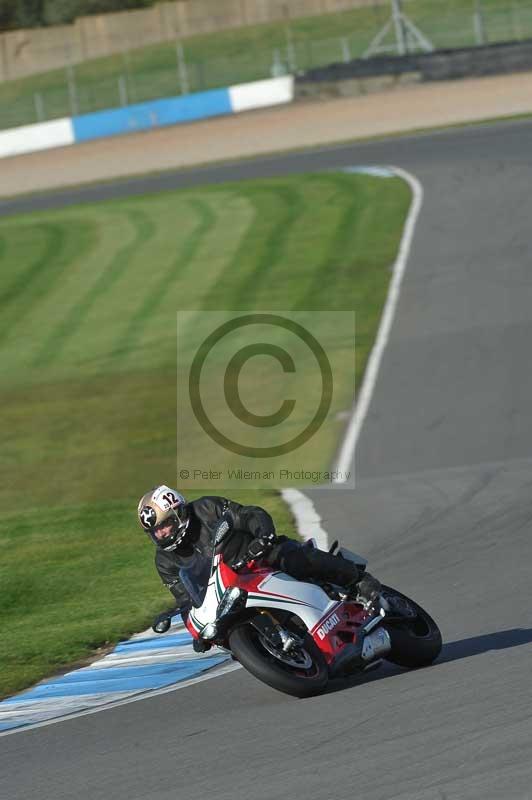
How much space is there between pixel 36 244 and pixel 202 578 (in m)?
24.5

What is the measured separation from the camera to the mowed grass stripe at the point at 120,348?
11523 millimetres

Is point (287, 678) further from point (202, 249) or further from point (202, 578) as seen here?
point (202, 249)

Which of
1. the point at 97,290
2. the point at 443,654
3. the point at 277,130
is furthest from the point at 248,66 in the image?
the point at 443,654

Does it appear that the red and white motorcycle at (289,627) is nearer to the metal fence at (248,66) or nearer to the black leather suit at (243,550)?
the black leather suit at (243,550)

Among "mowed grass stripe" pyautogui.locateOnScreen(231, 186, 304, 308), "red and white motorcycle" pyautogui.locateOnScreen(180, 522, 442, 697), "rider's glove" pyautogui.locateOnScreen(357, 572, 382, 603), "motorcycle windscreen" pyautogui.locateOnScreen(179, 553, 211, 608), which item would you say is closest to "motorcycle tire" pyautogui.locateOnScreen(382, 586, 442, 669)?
"red and white motorcycle" pyautogui.locateOnScreen(180, 522, 442, 697)

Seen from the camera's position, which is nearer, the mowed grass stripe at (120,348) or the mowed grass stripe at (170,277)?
the mowed grass stripe at (120,348)

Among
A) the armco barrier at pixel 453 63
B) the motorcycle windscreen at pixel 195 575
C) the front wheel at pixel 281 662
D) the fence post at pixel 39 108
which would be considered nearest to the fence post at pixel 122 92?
the fence post at pixel 39 108

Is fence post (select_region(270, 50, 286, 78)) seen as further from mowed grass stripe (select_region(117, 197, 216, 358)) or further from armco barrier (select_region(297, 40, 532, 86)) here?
mowed grass stripe (select_region(117, 197, 216, 358))

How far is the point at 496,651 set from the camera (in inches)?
305

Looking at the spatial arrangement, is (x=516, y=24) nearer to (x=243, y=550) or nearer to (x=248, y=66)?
(x=248, y=66)

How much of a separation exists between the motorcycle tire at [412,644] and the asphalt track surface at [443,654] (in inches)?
3.6

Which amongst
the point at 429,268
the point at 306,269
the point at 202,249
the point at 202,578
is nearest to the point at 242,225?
the point at 202,249

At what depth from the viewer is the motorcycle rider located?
24.5 ft

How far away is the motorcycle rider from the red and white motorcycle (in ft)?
0.25
